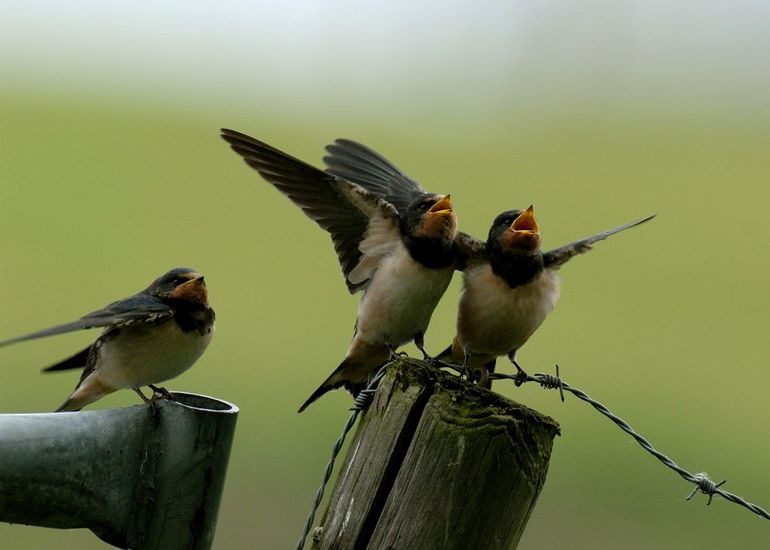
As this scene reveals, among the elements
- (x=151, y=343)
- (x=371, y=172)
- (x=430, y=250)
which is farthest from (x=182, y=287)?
(x=371, y=172)

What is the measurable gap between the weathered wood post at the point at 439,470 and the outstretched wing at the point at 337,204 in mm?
1766

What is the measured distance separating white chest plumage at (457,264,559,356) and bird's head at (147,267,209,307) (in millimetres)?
895

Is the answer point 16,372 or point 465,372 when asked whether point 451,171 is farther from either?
point 465,372

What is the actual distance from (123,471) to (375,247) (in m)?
2.06

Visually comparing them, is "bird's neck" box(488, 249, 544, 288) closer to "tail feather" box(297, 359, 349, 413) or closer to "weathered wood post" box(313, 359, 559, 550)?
"tail feather" box(297, 359, 349, 413)

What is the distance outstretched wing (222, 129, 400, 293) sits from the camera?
14.5 feet

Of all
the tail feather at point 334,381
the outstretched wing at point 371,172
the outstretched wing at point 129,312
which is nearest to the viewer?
the outstretched wing at point 129,312

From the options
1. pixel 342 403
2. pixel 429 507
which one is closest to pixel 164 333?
pixel 429 507

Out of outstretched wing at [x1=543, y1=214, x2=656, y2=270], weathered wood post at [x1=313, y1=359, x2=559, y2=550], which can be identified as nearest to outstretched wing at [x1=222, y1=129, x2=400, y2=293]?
outstretched wing at [x1=543, y1=214, x2=656, y2=270]

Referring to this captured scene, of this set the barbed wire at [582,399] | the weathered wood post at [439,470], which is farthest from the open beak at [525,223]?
the weathered wood post at [439,470]

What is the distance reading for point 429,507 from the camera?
2.59 m

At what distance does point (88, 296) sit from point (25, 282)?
993 millimetres

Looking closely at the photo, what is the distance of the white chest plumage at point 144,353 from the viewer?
13.8 feet

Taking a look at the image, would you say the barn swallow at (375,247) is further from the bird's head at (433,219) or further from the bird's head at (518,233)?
A: the bird's head at (518,233)
